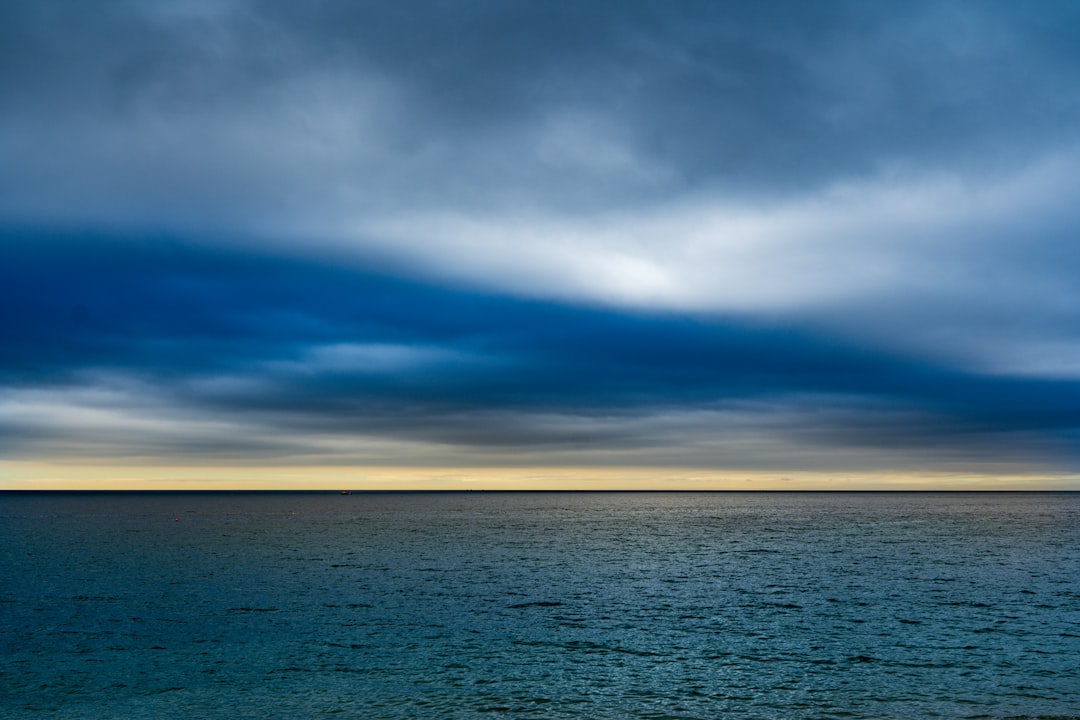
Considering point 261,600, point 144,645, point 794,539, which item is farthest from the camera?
point 794,539

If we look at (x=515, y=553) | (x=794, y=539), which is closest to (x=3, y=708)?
(x=515, y=553)

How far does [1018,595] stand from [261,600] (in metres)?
63.2

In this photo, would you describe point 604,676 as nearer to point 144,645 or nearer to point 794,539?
point 144,645

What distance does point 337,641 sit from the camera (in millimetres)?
47938

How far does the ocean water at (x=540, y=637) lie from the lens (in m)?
34.9

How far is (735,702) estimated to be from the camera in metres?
34.8

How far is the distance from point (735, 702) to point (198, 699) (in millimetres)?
23702

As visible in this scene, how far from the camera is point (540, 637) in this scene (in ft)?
162

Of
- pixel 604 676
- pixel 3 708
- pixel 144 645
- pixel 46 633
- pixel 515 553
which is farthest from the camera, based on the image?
pixel 515 553

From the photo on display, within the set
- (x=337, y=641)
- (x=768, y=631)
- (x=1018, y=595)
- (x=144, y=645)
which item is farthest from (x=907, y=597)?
(x=144, y=645)

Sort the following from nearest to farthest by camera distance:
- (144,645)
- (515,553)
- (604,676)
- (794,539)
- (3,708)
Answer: (3,708) < (604,676) < (144,645) < (515,553) < (794,539)

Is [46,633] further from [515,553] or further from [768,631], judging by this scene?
[515,553]

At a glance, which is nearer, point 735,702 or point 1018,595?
point 735,702

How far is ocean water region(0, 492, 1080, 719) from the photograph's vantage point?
34906mm
